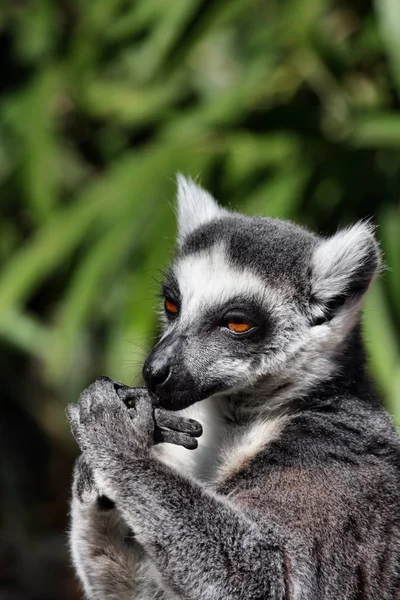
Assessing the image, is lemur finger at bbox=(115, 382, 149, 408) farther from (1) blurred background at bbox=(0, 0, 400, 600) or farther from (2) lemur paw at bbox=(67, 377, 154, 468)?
(1) blurred background at bbox=(0, 0, 400, 600)

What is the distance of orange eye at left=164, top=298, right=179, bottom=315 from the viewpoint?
10.4 feet

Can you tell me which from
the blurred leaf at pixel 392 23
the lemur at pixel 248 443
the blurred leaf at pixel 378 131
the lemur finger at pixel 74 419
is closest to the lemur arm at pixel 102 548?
the lemur at pixel 248 443

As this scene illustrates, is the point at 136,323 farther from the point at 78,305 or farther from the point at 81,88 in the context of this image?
the point at 81,88

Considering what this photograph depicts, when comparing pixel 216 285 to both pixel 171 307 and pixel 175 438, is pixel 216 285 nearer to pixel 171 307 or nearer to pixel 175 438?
pixel 171 307

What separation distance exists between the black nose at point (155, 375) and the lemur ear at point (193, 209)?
841 mm

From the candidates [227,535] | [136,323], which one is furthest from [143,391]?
[136,323]

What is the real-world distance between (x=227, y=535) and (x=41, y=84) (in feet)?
13.8

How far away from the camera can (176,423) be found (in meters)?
2.81

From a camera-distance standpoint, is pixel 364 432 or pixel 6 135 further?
pixel 6 135

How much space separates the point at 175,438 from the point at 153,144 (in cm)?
290

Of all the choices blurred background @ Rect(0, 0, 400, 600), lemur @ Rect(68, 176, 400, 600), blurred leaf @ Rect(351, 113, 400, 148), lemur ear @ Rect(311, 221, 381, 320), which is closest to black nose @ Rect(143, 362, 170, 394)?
lemur @ Rect(68, 176, 400, 600)

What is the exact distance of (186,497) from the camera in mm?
2699

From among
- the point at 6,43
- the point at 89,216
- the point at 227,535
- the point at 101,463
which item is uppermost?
the point at 6,43

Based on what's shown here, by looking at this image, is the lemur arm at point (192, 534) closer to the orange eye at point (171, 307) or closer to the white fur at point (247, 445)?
the white fur at point (247, 445)
